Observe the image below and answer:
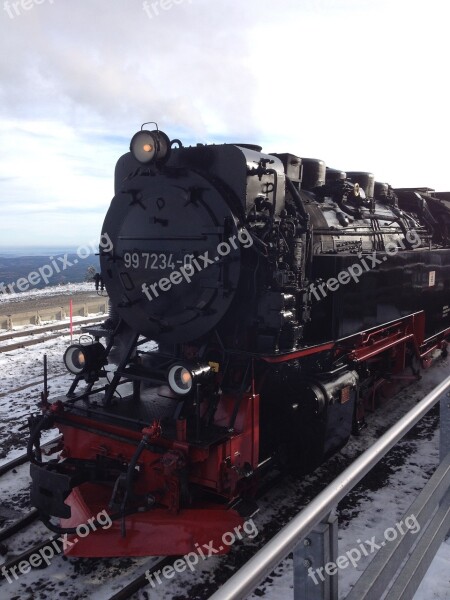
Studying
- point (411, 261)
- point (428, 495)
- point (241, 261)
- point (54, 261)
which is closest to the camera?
point (428, 495)

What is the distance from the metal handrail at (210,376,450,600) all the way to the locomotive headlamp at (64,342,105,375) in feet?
12.8

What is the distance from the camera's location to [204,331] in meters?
5.07

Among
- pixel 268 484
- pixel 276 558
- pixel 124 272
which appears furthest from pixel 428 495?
pixel 124 272

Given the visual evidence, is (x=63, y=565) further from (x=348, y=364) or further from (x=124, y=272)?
(x=348, y=364)

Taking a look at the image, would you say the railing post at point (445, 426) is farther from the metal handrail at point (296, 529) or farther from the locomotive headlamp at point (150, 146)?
the locomotive headlamp at point (150, 146)

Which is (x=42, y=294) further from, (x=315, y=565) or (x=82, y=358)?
(x=315, y=565)

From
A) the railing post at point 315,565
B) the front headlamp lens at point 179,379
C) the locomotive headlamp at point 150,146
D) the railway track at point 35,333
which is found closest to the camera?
the railing post at point 315,565

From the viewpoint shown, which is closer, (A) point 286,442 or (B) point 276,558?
(B) point 276,558

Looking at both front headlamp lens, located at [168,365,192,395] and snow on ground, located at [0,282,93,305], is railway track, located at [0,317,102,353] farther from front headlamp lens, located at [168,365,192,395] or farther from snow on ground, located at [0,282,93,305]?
snow on ground, located at [0,282,93,305]

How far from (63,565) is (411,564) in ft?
10.5

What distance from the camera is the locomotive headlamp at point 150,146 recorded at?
5.21m

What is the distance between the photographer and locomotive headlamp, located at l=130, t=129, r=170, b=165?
5.21 metres

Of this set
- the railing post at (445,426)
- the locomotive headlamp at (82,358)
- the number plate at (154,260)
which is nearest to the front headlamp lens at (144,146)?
the number plate at (154,260)

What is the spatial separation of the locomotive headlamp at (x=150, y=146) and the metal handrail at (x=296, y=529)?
3788 millimetres
